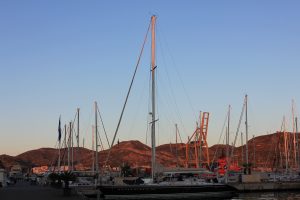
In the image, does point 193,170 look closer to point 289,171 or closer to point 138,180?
point 138,180

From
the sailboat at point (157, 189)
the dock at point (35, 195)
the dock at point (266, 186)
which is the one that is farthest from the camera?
the dock at point (266, 186)

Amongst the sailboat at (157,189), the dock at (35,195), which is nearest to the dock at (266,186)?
the sailboat at (157,189)

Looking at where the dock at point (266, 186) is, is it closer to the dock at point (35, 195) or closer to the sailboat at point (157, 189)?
the sailboat at point (157, 189)

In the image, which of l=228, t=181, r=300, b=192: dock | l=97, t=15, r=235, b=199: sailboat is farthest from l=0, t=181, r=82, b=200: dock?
l=228, t=181, r=300, b=192: dock

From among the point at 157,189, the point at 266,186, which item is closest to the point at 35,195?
the point at 157,189

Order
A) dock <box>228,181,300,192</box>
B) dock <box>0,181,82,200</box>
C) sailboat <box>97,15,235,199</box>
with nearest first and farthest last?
dock <box>0,181,82,200</box>
sailboat <box>97,15,235,199</box>
dock <box>228,181,300,192</box>

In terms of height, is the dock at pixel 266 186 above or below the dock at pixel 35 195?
below

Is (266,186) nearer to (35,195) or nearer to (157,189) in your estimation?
(157,189)

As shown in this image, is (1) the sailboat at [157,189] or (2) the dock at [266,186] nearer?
(1) the sailboat at [157,189]

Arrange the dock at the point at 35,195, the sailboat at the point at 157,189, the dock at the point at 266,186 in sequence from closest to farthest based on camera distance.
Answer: the dock at the point at 35,195 → the sailboat at the point at 157,189 → the dock at the point at 266,186

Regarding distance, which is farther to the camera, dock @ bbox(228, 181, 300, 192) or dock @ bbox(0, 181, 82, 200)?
dock @ bbox(228, 181, 300, 192)

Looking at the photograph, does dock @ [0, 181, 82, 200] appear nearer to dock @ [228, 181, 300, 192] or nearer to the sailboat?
the sailboat

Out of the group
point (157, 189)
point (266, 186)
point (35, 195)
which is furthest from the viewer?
point (266, 186)

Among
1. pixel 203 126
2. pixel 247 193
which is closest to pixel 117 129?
pixel 247 193
